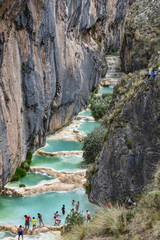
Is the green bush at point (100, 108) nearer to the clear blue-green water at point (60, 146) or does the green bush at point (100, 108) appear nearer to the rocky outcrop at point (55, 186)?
the clear blue-green water at point (60, 146)

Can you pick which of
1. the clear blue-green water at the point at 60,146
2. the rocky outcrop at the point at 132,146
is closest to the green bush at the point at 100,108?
the clear blue-green water at the point at 60,146

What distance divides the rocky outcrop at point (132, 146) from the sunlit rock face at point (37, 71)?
807cm

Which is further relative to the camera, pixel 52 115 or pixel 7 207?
pixel 52 115

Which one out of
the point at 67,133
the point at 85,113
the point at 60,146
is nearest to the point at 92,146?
the point at 60,146

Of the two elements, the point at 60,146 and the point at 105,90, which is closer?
the point at 60,146

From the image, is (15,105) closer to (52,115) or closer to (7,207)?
(7,207)

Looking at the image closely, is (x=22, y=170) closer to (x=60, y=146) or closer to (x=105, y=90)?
(x=60, y=146)

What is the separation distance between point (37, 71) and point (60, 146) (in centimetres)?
960

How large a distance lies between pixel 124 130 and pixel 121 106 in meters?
1.93

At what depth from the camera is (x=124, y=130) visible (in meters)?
18.6

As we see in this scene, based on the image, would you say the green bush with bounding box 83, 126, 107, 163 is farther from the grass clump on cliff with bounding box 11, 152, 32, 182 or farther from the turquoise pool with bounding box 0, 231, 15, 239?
the turquoise pool with bounding box 0, 231, 15, 239

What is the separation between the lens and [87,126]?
42.4 metres

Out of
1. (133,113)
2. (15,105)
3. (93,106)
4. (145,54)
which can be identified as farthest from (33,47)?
(145,54)

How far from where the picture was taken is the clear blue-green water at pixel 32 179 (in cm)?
2448
